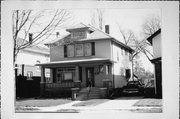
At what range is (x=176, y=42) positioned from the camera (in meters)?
6.06

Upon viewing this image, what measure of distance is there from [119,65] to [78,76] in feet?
13.1

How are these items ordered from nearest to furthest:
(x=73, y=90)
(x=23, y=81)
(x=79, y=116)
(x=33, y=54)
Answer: (x=79, y=116) → (x=73, y=90) → (x=23, y=81) → (x=33, y=54)

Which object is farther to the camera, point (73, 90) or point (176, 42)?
point (73, 90)

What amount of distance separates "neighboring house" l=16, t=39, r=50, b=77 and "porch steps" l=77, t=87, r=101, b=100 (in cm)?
601

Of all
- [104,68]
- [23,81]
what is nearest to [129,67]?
[104,68]

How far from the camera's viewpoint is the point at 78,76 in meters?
16.8

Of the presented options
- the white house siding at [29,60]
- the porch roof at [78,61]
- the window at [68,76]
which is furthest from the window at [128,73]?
the white house siding at [29,60]

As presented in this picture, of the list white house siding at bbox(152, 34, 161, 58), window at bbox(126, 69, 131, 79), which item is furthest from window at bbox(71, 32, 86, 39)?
white house siding at bbox(152, 34, 161, 58)

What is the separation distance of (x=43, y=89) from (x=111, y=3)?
11848mm

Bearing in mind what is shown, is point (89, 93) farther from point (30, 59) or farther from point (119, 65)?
point (30, 59)

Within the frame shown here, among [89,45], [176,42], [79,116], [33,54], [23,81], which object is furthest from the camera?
[33,54]

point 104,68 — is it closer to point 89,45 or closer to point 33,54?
point 89,45

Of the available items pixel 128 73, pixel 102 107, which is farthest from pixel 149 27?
pixel 102 107

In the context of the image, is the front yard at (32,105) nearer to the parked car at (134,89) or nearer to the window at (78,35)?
the parked car at (134,89)
